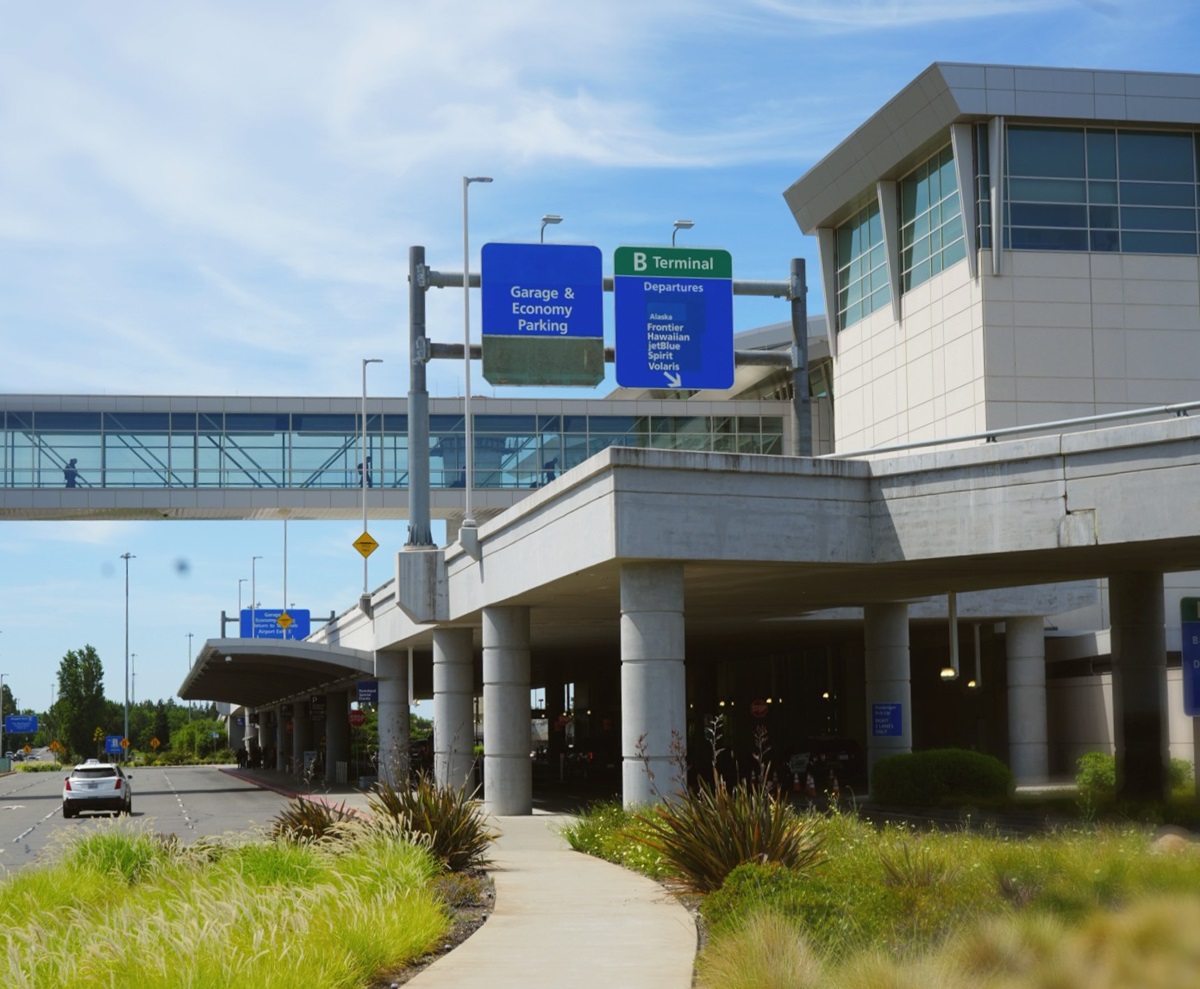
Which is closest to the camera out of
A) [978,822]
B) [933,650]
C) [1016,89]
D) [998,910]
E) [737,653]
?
[998,910]

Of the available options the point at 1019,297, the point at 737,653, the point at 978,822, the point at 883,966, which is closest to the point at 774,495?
the point at 978,822

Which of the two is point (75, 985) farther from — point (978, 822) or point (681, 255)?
point (681, 255)

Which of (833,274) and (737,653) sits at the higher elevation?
(833,274)

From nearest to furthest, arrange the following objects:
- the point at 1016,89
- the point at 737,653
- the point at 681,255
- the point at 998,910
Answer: the point at 998,910
the point at 681,255
the point at 1016,89
the point at 737,653

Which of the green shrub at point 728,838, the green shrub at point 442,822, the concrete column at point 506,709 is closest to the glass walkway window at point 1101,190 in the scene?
the concrete column at point 506,709

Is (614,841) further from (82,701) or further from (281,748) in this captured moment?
(82,701)

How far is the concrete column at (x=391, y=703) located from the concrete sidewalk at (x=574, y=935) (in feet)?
73.6

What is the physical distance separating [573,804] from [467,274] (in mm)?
13672

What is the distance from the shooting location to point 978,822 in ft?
86.9

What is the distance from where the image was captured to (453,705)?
38219mm

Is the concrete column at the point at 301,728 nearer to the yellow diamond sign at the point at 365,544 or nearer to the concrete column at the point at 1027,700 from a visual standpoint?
the yellow diamond sign at the point at 365,544

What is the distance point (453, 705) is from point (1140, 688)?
16.4m

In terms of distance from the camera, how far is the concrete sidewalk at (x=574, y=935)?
11.7 meters

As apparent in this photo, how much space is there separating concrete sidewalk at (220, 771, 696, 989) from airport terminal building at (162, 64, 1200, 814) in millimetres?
5447
